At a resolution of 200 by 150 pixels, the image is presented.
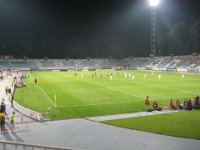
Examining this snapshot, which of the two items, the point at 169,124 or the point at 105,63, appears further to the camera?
the point at 105,63

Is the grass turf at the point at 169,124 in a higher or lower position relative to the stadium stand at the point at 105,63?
lower

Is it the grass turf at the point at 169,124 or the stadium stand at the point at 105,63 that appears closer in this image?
the grass turf at the point at 169,124

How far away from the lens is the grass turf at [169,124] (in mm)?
19016


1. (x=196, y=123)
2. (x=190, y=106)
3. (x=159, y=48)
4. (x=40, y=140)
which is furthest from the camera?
(x=159, y=48)

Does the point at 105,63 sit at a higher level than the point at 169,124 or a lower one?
higher

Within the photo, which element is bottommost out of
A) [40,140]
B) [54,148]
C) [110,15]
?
[40,140]

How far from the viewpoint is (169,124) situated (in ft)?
69.7

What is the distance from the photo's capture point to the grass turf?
62.4 ft

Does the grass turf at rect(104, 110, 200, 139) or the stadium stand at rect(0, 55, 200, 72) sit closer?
the grass turf at rect(104, 110, 200, 139)

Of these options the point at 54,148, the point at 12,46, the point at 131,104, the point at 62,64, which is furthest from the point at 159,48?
the point at 54,148

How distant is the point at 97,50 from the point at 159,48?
111ft

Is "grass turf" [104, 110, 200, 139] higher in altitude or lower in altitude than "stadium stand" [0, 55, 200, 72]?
lower

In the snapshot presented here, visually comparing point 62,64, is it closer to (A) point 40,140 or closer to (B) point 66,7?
(B) point 66,7

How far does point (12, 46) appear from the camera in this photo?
450ft
